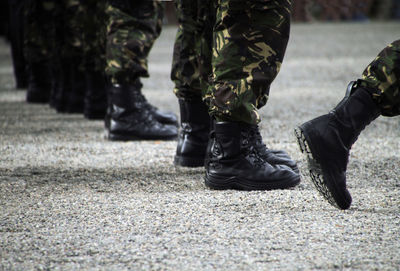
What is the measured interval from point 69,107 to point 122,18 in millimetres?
1050

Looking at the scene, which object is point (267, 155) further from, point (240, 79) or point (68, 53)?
point (68, 53)

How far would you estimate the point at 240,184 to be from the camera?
1700 millimetres

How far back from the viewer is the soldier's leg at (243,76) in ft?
5.28

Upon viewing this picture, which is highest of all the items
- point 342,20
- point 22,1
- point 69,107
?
point 22,1

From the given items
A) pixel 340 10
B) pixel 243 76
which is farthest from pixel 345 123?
pixel 340 10

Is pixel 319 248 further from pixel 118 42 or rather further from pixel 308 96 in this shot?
pixel 308 96

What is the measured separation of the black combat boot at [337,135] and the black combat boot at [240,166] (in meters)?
0.28

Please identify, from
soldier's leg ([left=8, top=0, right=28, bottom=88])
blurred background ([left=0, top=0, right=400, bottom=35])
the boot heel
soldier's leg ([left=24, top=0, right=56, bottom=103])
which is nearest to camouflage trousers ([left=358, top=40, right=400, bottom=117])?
the boot heel

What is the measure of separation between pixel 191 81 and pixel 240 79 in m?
0.37

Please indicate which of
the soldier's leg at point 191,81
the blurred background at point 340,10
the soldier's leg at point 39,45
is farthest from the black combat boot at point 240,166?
the blurred background at point 340,10

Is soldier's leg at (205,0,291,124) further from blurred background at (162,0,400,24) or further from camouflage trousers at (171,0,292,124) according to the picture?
blurred background at (162,0,400,24)

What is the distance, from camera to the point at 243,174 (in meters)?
1.69

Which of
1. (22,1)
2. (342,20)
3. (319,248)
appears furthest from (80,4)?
(342,20)

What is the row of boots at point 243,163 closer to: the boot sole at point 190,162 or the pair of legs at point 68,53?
the boot sole at point 190,162
